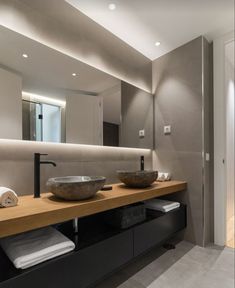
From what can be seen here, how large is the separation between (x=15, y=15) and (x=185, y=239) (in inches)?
113

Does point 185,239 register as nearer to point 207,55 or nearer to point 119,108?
point 119,108

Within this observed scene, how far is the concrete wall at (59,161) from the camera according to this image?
1.49 m

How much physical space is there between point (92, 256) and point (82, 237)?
0.17 meters

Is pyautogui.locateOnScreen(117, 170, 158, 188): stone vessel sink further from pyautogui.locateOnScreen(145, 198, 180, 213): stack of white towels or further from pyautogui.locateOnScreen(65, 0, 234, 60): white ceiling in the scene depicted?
pyautogui.locateOnScreen(65, 0, 234, 60): white ceiling

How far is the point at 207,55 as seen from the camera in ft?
7.79

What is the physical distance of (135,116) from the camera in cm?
256

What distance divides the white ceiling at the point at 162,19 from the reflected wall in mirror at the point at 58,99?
1.81ft

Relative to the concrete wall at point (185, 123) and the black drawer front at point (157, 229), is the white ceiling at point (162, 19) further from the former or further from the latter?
the black drawer front at point (157, 229)

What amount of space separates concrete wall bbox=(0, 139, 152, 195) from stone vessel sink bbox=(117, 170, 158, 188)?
0.32 meters

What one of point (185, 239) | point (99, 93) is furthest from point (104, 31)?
point (185, 239)

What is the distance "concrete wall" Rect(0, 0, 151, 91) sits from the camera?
1.57 m

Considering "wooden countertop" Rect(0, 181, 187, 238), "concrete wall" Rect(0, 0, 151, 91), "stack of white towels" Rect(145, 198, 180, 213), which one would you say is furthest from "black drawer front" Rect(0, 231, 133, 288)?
"concrete wall" Rect(0, 0, 151, 91)

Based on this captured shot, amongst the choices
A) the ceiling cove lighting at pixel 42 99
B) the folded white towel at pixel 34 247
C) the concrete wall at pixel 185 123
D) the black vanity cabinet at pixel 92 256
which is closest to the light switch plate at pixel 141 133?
the concrete wall at pixel 185 123

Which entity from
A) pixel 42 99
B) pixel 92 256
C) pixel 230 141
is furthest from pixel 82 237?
pixel 230 141
